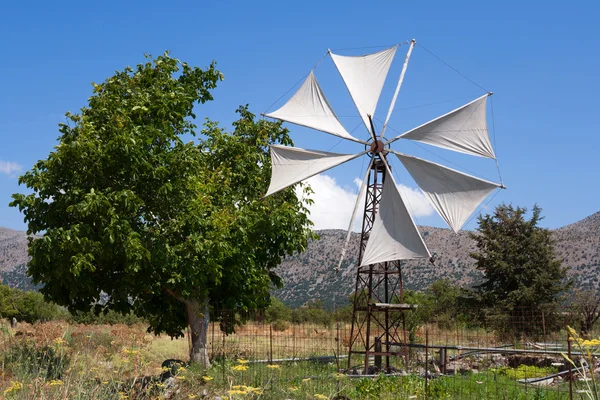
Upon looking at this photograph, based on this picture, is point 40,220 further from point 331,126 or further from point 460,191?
point 460,191

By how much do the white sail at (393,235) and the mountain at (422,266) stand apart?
39.6 meters

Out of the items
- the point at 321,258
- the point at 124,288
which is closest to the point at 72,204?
the point at 124,288

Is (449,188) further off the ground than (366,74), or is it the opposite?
(366,74)

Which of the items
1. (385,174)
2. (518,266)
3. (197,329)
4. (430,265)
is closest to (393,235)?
(385,174)

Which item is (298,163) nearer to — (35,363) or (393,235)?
(393,235)

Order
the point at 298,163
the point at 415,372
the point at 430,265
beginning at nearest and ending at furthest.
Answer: the point at 415,372 < the point at 298,163 < the point at 430,265

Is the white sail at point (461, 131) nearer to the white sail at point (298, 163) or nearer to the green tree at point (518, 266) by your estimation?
the white sail at point (298, 163)

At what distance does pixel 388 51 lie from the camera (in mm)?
16953

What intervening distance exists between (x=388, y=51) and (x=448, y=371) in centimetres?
845

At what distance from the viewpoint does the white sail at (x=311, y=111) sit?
664 inches

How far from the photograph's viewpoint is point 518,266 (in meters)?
30.0

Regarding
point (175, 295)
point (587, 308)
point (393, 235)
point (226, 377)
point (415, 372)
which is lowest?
point (415, 372)

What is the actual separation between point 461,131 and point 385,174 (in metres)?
2.34

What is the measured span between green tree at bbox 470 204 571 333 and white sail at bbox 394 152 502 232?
14.2 metres
